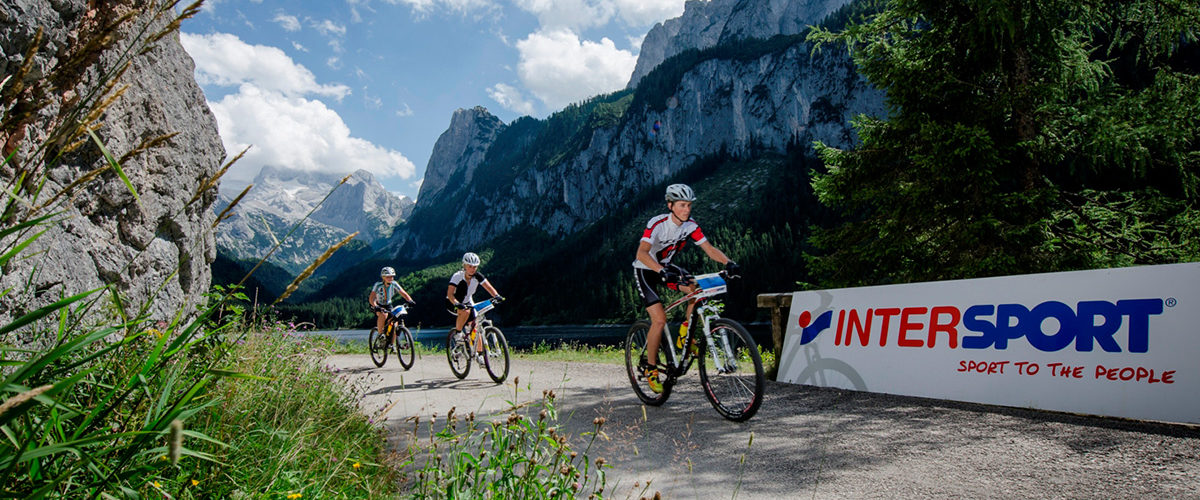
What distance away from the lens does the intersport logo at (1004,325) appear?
4906 mm

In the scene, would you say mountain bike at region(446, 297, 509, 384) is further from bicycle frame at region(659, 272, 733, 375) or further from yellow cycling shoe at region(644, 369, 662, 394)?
bicycle frame at region(659, 272, 733, 375)

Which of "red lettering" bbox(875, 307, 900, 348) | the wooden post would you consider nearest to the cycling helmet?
the wooden post

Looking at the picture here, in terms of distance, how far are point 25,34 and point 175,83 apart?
3.07 meters

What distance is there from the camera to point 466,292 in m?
9.80

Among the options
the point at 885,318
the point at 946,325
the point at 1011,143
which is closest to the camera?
the point at 946,325

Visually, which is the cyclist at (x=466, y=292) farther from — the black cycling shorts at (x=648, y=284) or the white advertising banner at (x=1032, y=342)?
the white advertising banner at (x=1032, y=342)

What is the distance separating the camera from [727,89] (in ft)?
586

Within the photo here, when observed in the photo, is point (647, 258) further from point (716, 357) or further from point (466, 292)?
point (466, 292)

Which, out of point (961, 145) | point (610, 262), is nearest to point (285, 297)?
point (961, 145)

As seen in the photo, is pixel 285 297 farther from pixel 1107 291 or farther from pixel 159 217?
pixel 1107 291

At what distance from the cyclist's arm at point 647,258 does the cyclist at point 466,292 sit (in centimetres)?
362

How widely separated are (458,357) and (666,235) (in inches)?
194

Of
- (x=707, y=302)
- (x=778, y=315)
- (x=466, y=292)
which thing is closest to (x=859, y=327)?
(x=778, y=315)

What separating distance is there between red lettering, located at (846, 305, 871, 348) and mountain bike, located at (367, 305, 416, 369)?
8064mm
